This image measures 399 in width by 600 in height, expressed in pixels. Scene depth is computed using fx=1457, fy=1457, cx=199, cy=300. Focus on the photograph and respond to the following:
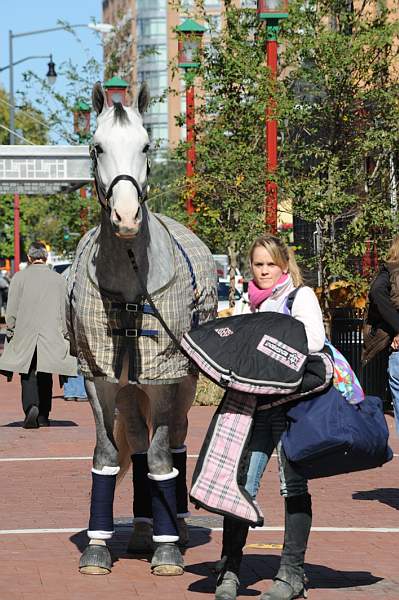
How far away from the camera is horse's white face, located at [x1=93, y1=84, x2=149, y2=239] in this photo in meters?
7.16

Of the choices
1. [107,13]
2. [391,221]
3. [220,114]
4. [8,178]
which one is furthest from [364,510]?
[107,13]

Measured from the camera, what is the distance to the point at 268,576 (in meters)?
7.79

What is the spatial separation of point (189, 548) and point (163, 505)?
73cm

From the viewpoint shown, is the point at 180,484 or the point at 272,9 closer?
the point at 180,484

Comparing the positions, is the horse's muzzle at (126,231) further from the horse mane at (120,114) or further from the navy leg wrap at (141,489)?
the navy leg wrap at (141,489)

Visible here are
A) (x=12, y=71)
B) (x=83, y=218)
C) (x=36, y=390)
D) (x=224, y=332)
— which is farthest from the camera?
(x=12, y=71)

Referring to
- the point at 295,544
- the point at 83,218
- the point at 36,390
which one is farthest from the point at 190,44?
the point at 295,544

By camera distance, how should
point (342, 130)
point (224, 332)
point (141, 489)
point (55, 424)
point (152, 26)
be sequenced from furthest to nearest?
point (152, 26) → point (342, 130) → point (55, 424) → point (141, 489) → point (224, 332)

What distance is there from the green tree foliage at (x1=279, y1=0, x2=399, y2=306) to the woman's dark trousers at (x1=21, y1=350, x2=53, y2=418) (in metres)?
3.98

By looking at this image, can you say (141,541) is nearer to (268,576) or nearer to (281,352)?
(268,576)

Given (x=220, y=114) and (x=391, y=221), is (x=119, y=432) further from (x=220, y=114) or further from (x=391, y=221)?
(x=220, y=114)

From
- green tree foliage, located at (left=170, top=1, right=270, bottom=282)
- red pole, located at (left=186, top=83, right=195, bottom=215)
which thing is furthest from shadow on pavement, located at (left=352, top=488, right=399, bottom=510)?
red pole, located at (left=186, top=83, right=195, bottom=215)

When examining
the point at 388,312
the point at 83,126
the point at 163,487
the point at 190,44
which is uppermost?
the point at 190,44

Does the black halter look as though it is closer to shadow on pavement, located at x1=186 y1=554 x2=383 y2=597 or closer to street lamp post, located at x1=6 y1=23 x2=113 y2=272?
shadow on pavement, located at x1=186 y1=554 x2=383 y2=597
